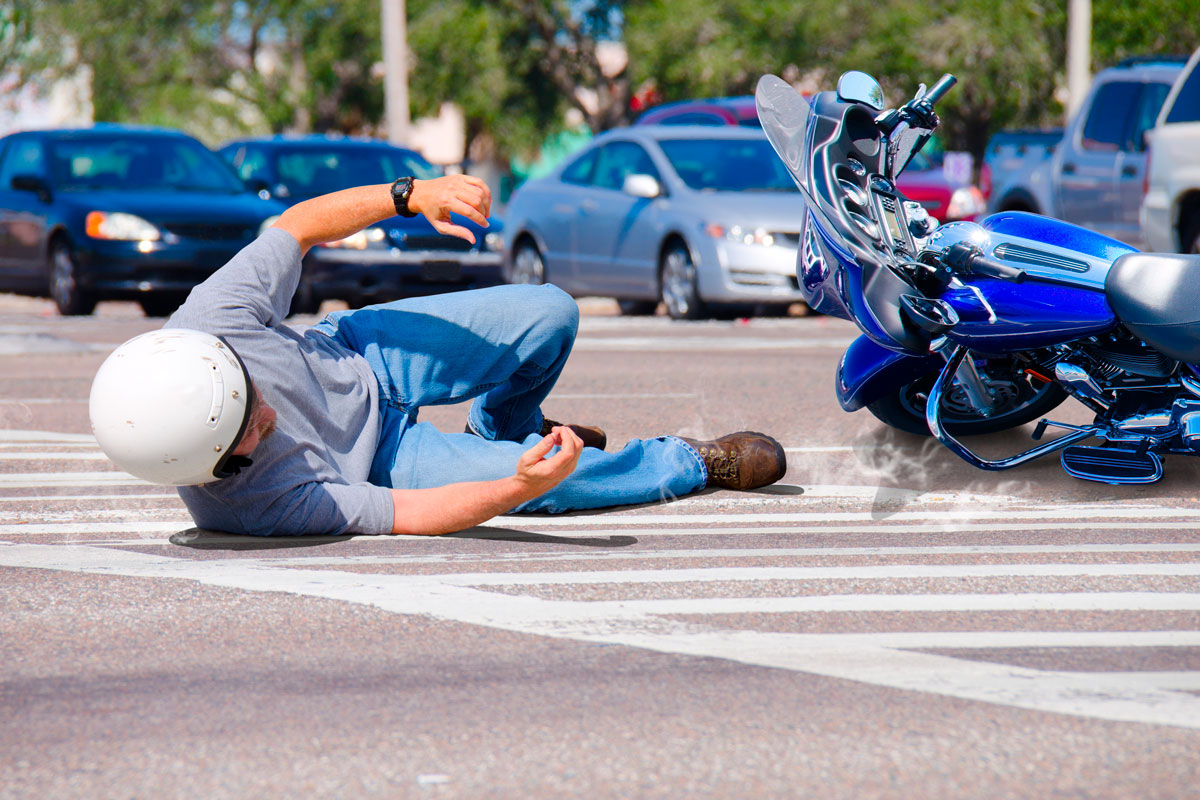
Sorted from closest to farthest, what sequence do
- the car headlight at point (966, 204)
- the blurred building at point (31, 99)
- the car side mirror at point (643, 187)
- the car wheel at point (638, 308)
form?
the car side mirror at point (643, 187) < the car wheel at point (638, 308) < the car headlight at point (966, 204) < the blurred building at point (31, 99)

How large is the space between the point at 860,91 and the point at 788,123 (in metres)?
0.23

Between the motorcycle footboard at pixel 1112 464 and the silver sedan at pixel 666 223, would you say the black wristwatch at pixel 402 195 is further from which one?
the silver sedan at pixel 666 223

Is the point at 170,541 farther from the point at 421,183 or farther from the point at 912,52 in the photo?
the point at 912,52

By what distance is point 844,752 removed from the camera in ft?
10.4

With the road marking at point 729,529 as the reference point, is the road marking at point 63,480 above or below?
below

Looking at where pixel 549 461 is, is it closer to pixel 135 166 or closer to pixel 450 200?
pixel 450 200

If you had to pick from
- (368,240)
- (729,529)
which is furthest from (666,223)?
(729,529)

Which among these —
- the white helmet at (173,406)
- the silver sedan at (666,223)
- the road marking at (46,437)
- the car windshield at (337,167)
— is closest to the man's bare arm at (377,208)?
the white helmet at (173,406)

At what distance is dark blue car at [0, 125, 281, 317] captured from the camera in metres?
15.0

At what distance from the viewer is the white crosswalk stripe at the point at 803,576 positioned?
3.74 m

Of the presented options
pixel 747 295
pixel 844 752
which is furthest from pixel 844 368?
pixel 747 295

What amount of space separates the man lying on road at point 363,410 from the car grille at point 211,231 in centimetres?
984

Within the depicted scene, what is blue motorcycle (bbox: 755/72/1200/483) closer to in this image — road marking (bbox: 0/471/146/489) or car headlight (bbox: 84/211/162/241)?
road marking (bbox: 0/471/146/489)

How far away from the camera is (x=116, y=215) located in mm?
15016
